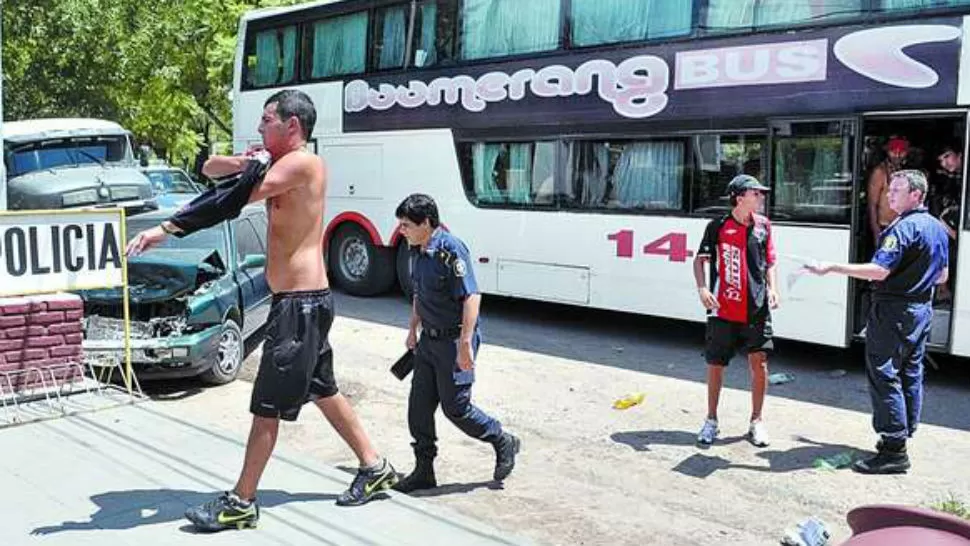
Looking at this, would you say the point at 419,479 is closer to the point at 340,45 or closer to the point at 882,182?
the point at 882,182

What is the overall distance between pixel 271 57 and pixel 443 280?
384 inches

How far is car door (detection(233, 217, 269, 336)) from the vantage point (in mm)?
8281

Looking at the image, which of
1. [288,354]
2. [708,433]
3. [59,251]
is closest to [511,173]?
[708,433]

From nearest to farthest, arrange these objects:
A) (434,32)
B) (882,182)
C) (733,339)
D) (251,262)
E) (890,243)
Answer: (890,243) < (733,339) < (251,262) < (882,182) < (434,32)

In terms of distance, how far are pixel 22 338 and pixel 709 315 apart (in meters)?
4.82

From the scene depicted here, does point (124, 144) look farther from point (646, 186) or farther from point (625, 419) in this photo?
point (625, 419)

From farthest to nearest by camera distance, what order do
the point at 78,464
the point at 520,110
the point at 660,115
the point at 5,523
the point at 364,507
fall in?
the point at 520,110
the point at 660,115
the point at 78,464
the point at 364,507
the point at 5,523

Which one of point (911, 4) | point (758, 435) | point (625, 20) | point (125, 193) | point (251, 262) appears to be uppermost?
point (625, 20)

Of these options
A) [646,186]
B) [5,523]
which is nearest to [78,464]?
[5,523]

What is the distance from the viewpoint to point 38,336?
6.70 metres

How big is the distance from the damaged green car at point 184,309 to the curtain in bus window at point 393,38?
4.13m

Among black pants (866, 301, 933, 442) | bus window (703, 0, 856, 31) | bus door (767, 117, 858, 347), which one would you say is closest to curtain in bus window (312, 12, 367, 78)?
bus window (703, 0, 856, 31)

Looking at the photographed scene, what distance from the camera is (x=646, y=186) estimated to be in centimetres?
957

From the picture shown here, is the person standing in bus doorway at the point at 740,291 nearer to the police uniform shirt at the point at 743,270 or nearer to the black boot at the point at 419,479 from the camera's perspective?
the police uniform shirt at the point at 743,270
